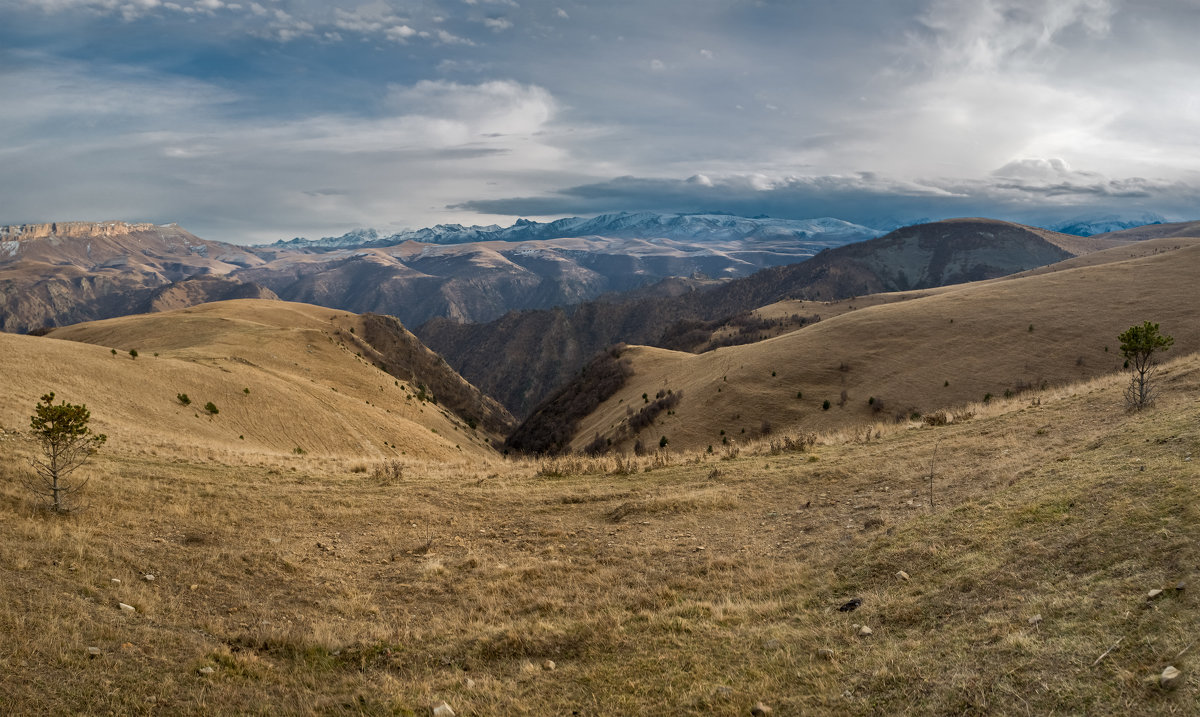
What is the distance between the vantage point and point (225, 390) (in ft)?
123

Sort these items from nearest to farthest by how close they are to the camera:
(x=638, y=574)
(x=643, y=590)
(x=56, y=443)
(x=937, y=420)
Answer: (x=643, y=590), (x=638, y=574), (x=56, y=443), (x=937, y=420)

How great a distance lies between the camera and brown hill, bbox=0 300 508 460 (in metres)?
27.9

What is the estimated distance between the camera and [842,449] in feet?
66.1

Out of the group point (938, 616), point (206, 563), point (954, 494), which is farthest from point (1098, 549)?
point (206, 563)

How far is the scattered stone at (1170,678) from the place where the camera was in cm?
525

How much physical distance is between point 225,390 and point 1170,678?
4235 centimetres

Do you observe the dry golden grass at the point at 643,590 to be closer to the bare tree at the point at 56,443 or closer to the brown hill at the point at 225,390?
the bare tree at the point at 56,443

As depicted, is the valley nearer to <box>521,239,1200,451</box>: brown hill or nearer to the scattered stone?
the scattered stone

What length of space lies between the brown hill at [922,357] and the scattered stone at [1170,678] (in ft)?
113

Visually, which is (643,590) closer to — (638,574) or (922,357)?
(638,574)

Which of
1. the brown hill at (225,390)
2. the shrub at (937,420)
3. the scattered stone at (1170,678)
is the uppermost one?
the scattered stone at (1170,678)

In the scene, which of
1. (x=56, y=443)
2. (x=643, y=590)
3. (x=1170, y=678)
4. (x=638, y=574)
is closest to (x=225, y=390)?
(x=56, y=443)

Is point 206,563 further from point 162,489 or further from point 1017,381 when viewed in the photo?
point 1017,381

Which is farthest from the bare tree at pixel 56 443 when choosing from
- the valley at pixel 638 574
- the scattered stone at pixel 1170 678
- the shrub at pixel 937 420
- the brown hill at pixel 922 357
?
the brown hill at pixel 922 357
